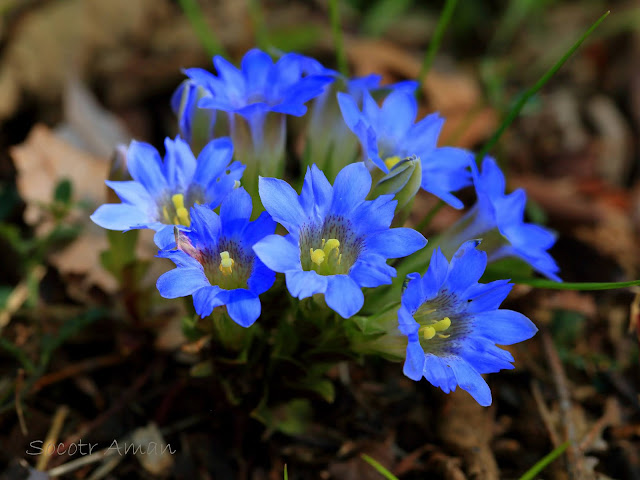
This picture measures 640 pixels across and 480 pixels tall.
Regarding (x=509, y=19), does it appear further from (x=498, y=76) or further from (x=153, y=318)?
(x=153, y=318)

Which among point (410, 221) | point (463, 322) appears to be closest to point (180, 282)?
point (463, 322)

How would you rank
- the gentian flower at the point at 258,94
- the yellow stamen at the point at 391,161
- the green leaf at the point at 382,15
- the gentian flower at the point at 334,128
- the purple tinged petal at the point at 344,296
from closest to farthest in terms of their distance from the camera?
1. the purple tinged petal at the point at 344,296
2. the gentian flower at the point at 258,94
3. the yellow stamen at the point at 391,161
4. the gentian flower at the point at 334,128
5. the green leaf at the point at 382,15

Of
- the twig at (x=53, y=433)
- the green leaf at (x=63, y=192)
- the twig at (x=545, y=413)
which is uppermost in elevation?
the green leaf at (x=63, y=192)

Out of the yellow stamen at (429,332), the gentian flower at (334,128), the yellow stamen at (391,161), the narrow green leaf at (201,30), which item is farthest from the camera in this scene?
the narrow green leaf at (201,30)

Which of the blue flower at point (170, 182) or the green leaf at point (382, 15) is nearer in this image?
the blue flower at point (170, 182)

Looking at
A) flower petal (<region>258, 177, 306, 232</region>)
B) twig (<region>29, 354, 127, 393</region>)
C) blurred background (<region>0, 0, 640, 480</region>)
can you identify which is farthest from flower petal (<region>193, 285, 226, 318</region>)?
twig (<region>29, 354, 127, 393</region>)

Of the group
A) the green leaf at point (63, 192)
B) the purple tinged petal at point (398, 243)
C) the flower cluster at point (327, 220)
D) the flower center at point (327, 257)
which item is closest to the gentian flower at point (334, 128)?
the flower cluster at point (327, 220)

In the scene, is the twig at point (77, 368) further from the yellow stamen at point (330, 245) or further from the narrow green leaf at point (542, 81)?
the narrow green leaf at point (542, 81)
